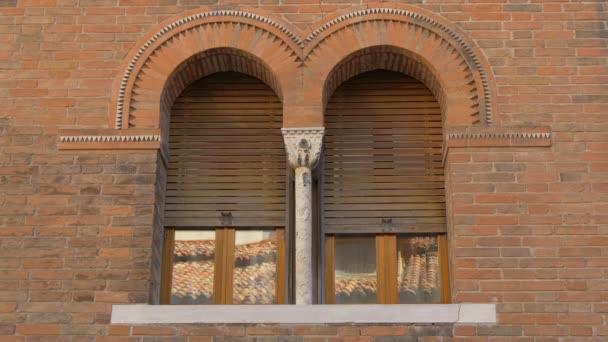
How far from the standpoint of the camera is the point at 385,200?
10.8 m

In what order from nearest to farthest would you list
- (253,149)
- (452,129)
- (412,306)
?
1. (412,306)
2. (452,129)
3. (253,149)

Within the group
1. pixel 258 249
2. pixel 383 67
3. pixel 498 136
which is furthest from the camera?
pixel 383 67

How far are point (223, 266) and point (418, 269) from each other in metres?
2.01

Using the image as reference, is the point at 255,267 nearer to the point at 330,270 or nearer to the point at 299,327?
the point at 330,270

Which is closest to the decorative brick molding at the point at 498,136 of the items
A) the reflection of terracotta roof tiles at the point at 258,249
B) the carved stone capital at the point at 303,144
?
the carved stone capital at the point at 303,144

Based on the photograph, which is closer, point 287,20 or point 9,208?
point 9,208

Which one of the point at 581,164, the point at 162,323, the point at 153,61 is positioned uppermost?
the point at 153,61

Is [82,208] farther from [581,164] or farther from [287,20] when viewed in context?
[581,164]

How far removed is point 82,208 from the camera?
10.2 m

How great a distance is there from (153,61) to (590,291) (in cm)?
493

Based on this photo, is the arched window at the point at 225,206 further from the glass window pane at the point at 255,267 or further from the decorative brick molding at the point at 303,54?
the decorative brick molding at the point at 303,54

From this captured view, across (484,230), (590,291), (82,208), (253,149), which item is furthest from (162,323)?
(590,291)

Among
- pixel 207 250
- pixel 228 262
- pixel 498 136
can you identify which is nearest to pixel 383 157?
pixel 498 136

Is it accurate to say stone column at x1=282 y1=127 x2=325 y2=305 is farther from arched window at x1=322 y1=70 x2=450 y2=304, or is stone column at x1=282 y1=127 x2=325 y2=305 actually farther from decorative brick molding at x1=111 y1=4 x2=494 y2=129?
arched window at x1=322 y1=70 x2=450 y2=304
